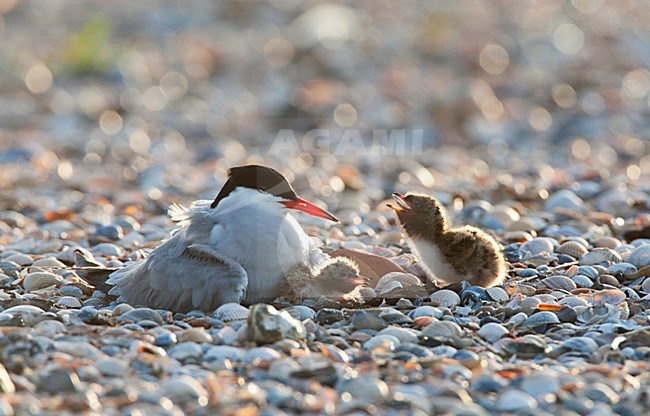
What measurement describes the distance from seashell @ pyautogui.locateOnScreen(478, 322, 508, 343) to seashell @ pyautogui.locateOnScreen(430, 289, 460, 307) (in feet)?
1.44

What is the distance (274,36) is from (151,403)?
10.8 m

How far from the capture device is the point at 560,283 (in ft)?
15.9

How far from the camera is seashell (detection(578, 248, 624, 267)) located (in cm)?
523

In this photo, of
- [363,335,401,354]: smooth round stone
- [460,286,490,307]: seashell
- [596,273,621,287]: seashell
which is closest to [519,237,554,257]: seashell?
[596,273,621,287]: seashell

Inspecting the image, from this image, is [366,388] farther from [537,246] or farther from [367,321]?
[537,246]

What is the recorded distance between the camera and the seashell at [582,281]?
4.87m

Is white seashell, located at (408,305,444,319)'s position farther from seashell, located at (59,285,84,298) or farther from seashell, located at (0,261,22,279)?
seashell, located at (0,261,22,279)

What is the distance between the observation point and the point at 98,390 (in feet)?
11.1

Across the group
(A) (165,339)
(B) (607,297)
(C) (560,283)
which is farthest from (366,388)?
(C) (560,283)

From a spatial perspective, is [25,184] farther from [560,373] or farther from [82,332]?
[560,373]

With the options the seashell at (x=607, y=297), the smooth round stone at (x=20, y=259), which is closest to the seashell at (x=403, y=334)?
the seashell at (x=607, y=297)

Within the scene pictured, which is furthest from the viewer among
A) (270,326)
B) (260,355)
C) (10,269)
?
(10,269)

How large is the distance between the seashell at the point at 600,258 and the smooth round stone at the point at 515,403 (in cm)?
201

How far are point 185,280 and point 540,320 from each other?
5.05ft
